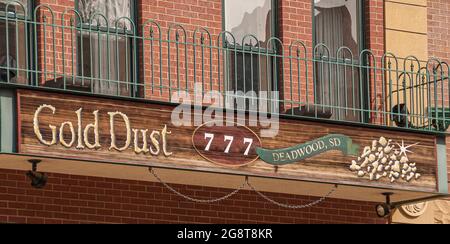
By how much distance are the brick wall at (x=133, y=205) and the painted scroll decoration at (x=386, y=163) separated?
1142mm

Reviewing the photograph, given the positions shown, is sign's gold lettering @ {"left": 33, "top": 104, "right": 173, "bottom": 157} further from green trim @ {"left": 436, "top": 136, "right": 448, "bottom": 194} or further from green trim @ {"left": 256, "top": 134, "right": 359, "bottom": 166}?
green trim @ {"left": 436, "top": 136, "right": 448, "bottom": 194}

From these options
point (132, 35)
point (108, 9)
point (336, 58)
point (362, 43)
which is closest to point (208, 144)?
point (132, 35)

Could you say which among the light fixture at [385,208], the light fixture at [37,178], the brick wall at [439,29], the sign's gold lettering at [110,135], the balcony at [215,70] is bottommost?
the light fixture at [385,208]

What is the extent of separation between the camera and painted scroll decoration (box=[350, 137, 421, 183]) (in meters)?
20.6

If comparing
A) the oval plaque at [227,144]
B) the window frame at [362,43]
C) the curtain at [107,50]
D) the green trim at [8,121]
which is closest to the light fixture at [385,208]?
the window frame at [362,43]

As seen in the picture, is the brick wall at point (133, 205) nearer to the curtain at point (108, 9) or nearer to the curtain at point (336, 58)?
the curtain at point (336, 58)

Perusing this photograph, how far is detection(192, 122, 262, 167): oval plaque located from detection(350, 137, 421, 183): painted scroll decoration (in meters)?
1.54

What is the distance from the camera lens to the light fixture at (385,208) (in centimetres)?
2142

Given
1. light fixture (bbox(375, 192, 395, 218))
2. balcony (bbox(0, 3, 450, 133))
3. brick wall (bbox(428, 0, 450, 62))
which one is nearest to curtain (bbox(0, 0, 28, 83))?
balcony (bbox(0, 3, 450, 133))

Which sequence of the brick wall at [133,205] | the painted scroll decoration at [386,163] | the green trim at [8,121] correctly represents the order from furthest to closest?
the painted scroll decoration at [386,163]
the brick wall at [133,205]
the green trim at [8,121]

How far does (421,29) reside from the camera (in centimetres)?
2280

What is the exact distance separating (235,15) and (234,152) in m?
2.46

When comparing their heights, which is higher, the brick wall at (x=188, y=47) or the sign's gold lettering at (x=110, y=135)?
the brick wall at (x=188, y=47)

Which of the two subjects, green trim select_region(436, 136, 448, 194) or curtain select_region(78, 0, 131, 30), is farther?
green trim select_region(436, 136, 448, 194)
